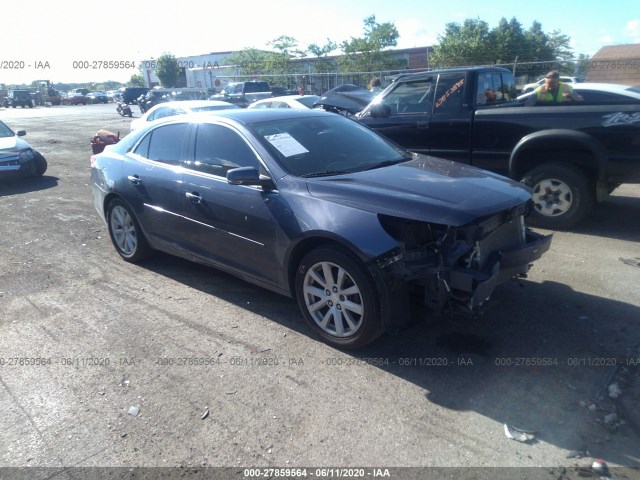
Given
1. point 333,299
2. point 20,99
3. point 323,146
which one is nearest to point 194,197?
point 323,146

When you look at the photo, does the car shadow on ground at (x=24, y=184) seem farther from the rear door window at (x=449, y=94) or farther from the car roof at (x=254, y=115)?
the rear door window at (x=449, y=94)

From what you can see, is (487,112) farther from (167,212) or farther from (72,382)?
(72,382)

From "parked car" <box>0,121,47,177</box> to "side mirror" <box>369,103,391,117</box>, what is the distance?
315 inches

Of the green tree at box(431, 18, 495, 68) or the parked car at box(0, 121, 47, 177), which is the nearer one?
the parked car at box(0, 121, 47, 177)

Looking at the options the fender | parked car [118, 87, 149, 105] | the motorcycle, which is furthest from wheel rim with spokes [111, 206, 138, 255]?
parked car [118, 87, 149, 105]

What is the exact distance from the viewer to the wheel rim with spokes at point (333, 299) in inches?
138

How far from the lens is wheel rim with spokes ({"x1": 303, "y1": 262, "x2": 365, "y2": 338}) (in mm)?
3510

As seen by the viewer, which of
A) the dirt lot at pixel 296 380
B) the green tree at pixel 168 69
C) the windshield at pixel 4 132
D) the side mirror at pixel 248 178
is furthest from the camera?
the green tree at pixel 168 69

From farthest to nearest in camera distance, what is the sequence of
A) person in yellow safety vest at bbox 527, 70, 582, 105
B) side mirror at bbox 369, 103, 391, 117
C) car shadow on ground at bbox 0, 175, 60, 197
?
car shadow on ground at bbox 0, 175, 60, 197 < side mirror at bbox 369, 103, 391, 117 < person in yellow safety vest at bbox 527, 70, 582, 105

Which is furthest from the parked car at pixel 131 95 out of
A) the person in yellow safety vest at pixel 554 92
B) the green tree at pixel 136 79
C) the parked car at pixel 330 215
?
the green tree at pixel 136 79

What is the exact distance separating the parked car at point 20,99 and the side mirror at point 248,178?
60.0 metres

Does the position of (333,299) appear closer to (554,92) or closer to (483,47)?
(554,92)

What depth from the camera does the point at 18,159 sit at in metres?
10.7

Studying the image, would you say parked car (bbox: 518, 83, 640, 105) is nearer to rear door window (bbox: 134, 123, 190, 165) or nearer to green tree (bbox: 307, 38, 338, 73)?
rear door window (bbox: 134, 123, 190, 165)
